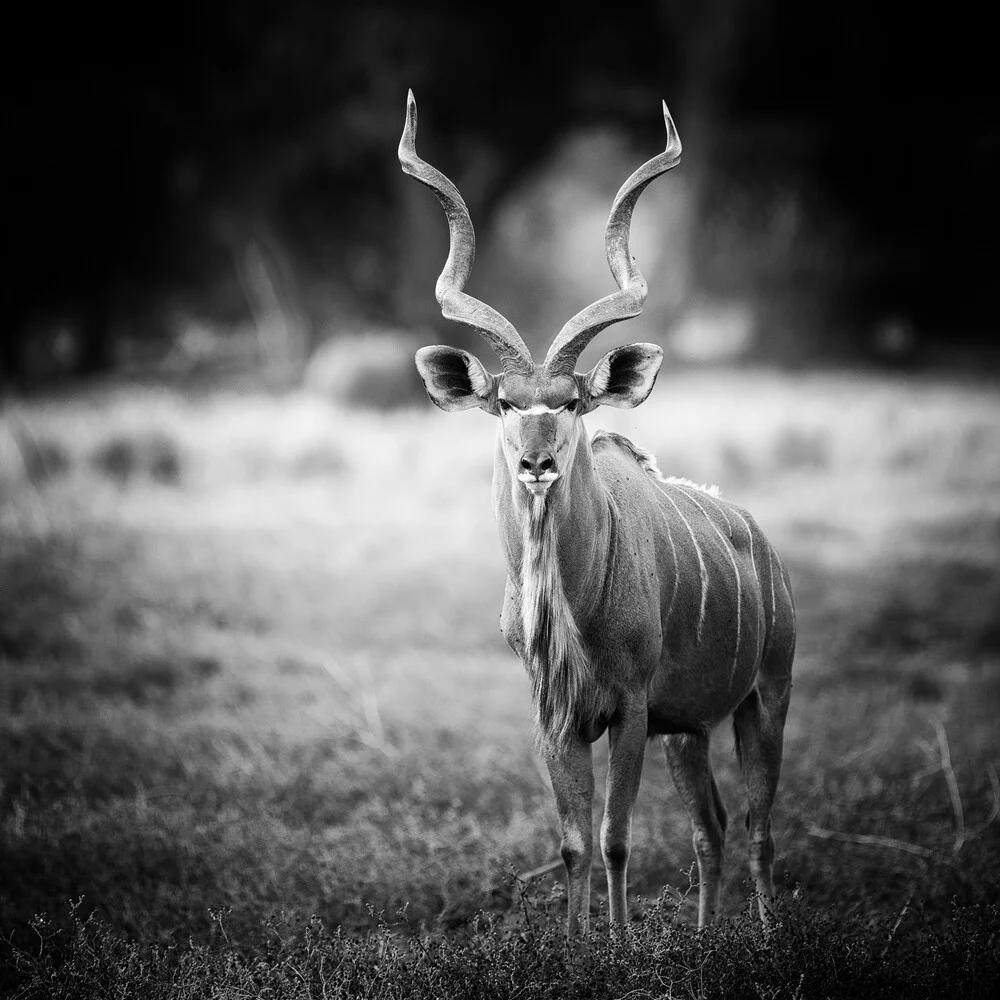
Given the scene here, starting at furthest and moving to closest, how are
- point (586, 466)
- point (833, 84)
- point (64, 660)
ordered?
point (833, 84) → point (64, 660) → point (586, 466)

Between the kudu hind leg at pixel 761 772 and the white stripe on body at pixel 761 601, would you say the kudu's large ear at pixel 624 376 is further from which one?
the kudu hind leg at pixel 761 772

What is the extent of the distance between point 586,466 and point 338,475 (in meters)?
8.32

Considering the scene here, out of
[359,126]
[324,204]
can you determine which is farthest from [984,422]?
Answer: [324,204]

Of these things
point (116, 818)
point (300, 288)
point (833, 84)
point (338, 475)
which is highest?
point (833, 84)

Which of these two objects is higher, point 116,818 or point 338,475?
point 338,475

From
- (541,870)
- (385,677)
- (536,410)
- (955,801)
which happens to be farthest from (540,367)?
(385,677)

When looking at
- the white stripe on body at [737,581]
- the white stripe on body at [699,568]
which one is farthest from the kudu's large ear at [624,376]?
the white stripe on body at [737,581]

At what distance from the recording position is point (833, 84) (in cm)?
1878

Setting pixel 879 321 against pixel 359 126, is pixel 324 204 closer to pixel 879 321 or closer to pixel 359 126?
pixel 359 126

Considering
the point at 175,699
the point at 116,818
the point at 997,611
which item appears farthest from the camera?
the point at 997,611

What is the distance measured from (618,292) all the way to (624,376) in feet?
0.98

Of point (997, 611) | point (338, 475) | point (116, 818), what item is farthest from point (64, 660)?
point (997, 611)

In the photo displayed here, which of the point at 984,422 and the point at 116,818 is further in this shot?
the point at 984,422

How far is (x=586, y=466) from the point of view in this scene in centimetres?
364
